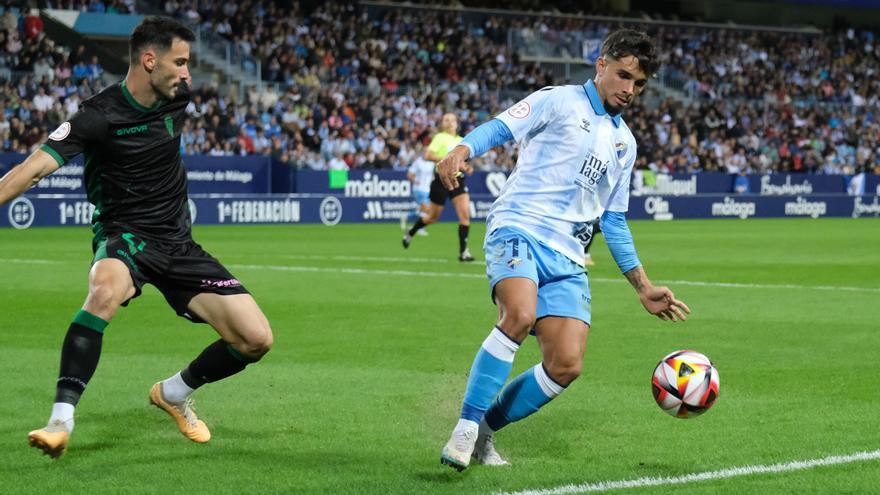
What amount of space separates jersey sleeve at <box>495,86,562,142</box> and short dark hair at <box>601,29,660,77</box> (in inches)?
13.3

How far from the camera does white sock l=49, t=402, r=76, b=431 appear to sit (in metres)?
5.86

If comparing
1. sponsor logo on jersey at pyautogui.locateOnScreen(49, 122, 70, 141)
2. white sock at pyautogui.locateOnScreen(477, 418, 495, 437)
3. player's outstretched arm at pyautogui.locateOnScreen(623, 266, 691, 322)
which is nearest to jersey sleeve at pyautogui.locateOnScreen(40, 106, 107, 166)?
sponsor logo on jersey at pyautogui.locateOnScreen(49, 122, 70, 141)

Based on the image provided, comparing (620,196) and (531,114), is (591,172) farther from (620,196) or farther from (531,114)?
(531,114)

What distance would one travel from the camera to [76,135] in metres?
6.25

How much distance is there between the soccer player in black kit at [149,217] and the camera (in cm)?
627

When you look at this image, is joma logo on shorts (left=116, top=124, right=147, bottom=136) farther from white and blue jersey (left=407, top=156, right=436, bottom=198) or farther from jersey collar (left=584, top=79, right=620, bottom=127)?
white and blue jersey (left=407, top=156, right=436, bottom=198)

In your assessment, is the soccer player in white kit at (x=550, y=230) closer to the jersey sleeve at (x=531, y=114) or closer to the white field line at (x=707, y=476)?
the jersey sleeve at (x=531, y=114)

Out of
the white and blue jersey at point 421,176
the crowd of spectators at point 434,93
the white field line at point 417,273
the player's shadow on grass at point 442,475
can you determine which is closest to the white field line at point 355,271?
the white field line at point 417,273

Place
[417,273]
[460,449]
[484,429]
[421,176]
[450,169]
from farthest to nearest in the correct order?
[421,176] < [417,273] < [484,429] < [460,449] < [450,169]

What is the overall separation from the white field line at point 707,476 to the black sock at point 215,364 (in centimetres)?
191

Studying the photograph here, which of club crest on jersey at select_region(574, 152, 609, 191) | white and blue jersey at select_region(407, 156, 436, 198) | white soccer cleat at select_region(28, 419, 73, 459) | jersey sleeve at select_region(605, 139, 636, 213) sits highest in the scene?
club crest on jersey at select_region(574, 152, 609, 191)

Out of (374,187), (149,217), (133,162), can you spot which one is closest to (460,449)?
(149,217)

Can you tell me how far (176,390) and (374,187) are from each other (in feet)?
97.2

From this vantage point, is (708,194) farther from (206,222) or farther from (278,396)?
(278,396)
